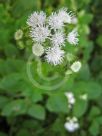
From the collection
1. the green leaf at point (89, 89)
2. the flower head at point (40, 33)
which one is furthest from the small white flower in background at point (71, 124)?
the flower head at point (40, 33)

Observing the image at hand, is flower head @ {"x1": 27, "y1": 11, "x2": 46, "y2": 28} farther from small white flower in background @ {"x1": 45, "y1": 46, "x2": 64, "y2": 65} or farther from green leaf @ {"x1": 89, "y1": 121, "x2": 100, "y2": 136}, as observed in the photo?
green leaf @ {"x1": 89, "y1": 121, "x2": 100, "y2": 136}

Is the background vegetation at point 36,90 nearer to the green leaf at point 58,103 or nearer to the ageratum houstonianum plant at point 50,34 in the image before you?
the green leaf at point 58,103

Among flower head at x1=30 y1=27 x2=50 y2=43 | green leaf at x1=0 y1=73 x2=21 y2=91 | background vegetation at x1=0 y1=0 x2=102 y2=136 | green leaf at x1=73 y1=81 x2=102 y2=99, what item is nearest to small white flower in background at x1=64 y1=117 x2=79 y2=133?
background vegetation at x1=0 y1=0 x2=102 y2=136

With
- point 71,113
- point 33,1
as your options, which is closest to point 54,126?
point 71,113

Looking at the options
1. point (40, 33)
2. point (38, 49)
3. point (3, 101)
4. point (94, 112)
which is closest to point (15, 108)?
point (3, 101)

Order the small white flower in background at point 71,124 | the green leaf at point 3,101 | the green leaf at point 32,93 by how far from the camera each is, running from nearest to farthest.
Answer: the green leaf at point 32,93
the green leaf at point 3,101
the small white flower in background at point 71,124

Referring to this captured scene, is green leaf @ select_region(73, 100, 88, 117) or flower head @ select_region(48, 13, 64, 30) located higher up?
green leaf @ select_region(73, 100, 88, 117)

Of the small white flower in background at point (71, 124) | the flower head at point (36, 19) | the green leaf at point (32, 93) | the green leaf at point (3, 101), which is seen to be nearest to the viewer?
the flower head at point (36, 19)

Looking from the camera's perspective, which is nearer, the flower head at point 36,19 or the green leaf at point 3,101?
the flower head at point 36,19
